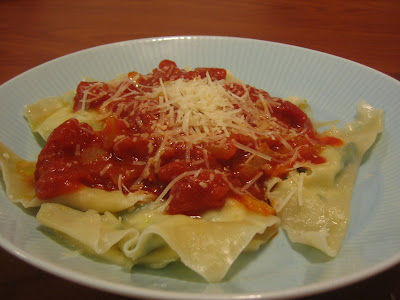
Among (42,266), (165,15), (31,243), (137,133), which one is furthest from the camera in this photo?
(165,15)

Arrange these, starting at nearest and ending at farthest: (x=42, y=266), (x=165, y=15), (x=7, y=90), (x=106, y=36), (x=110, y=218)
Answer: (x=42, y=266)
(x=110, y=218)
(x=7, y=90)
(x=106, y=36)
(x=165, y=15)

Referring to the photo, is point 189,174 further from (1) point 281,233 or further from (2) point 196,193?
(1) point 281,233

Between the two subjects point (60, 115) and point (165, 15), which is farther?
point (165, 15)

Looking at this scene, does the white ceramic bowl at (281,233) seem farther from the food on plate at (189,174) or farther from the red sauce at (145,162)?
the red sauce at (145,162)

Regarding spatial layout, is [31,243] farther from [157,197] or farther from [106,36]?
[106,36]

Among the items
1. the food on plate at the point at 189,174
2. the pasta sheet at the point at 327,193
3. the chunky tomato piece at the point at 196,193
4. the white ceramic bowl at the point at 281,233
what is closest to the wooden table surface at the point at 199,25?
the white ceramic bowl at the point at 281,233

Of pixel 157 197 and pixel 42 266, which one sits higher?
pixel 42 266

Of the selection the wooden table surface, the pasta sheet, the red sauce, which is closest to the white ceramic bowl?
the pasta sheet

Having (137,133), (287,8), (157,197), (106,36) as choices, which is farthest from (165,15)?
(157,197)
